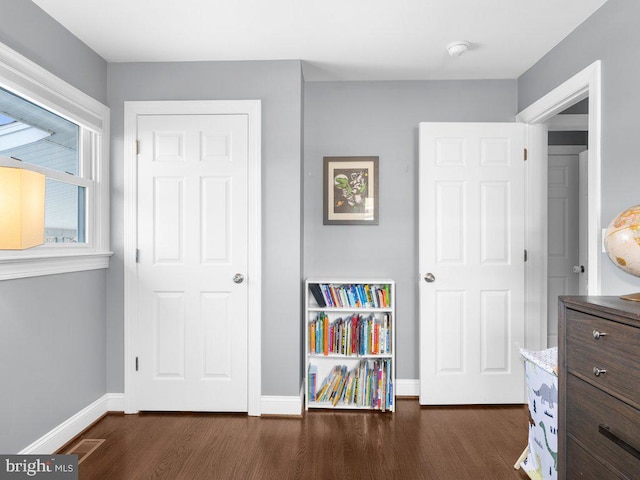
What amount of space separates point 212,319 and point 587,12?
2.92m

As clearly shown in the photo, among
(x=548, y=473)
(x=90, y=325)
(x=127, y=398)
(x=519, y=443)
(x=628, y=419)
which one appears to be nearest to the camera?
(x=628, y=419)

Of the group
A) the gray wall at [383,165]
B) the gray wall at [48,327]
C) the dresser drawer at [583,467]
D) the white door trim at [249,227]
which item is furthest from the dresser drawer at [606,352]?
the gray wall at [48,327]

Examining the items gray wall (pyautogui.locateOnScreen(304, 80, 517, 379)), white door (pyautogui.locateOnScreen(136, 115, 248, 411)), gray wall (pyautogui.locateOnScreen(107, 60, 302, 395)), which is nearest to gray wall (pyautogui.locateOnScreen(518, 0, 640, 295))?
gray wall (pyautogui.locateOnScreen(304, 80, 517, 379))

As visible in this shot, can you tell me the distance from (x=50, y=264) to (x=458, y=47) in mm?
2748

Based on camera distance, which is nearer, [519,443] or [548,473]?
[548,473]

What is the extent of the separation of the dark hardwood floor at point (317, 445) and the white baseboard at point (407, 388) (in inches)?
7.8

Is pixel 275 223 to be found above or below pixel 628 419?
above

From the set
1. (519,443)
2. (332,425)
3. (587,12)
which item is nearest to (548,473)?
(519,443)

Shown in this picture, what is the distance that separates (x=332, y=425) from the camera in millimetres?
2590

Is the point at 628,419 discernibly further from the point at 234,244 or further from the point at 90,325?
the point at 90,325

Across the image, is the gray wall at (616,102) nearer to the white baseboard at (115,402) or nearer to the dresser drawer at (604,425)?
the dresser drawer at (604,425)

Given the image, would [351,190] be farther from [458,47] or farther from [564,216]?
[564,216]

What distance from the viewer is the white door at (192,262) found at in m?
2.73

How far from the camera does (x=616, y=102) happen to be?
196 cm
